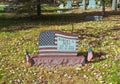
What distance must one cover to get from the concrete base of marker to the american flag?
0.13 metres

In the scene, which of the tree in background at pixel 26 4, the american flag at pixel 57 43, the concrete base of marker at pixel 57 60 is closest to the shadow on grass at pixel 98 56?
the concrete base of marker at pixel 57 60

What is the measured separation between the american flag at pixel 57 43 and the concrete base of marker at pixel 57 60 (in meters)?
0.13

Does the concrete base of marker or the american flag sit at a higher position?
the american flag

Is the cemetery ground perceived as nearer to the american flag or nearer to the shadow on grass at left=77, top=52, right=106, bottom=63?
the shadow on grass at left=77, top=52, right=106, bottom=63

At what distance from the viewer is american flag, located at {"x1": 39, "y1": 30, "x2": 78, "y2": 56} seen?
9.80 meters

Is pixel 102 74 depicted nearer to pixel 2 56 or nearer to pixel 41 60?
pixel 41 60

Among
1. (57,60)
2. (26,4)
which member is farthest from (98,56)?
(26,4)

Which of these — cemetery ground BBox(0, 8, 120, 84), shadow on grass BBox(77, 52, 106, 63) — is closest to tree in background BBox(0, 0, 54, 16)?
cemetery ground BBox(0, 8, 120, 84)

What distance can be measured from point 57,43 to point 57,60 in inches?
19.7

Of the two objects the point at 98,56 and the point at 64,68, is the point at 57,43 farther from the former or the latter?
the point at 98,56

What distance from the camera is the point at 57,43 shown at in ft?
32.2

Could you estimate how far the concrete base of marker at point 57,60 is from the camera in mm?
9812

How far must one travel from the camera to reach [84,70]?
9.37 metres

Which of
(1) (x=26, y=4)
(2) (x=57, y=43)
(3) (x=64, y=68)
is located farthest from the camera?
(1) (x=26, y=4)
